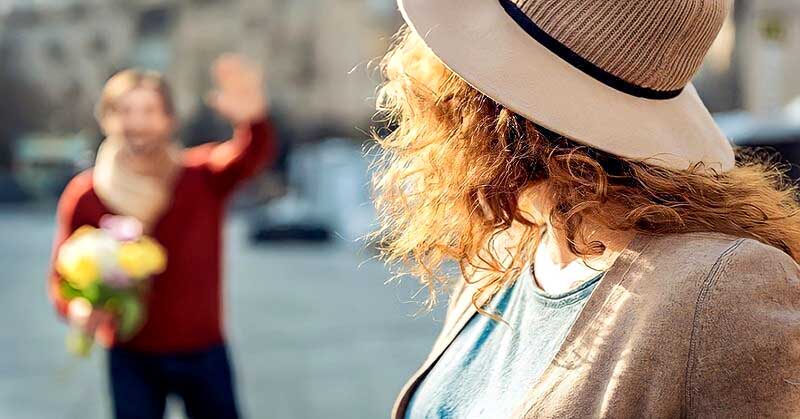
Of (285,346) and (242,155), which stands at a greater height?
(242,155)

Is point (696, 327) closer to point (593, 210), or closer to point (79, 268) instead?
point (593, 210)

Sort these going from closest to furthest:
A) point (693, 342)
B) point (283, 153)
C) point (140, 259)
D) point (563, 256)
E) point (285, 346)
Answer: point (693, 342), point (563, 256), point (140, 259), point (285, 346), point (283, 153)

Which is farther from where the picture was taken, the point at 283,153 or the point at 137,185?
the point at 283,153

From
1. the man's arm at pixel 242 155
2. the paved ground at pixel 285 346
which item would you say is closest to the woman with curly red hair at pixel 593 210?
the man's arm at pixel 242 155

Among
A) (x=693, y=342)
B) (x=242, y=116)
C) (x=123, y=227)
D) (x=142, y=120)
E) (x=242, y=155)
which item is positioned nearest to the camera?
(x=693, y=342)

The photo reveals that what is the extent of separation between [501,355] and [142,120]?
8.95 ft

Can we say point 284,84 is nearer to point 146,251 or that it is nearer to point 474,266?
point 146,251

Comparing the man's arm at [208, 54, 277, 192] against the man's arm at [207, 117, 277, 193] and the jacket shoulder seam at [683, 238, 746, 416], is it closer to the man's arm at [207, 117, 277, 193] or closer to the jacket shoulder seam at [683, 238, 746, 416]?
the man's arm at [207, 117, 277, 193]

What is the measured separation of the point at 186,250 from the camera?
377cm

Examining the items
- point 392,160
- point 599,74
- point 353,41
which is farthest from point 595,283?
point 353,41

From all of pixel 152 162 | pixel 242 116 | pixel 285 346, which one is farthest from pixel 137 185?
pixel 285 346

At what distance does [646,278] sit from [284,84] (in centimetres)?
3047

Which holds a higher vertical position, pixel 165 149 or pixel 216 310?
pixel 165 149

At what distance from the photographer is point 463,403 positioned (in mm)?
1438
